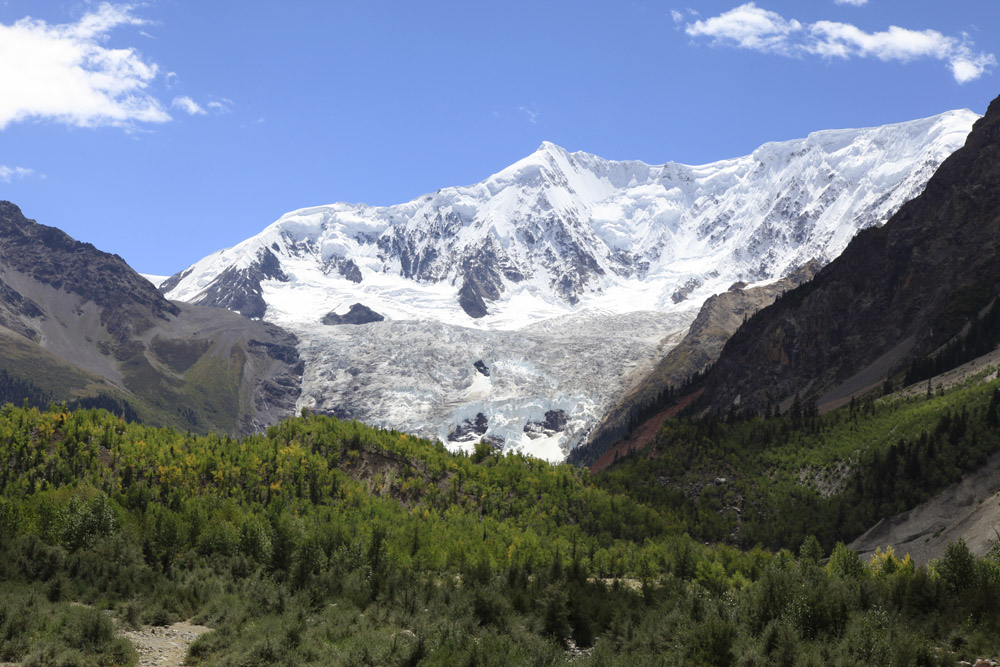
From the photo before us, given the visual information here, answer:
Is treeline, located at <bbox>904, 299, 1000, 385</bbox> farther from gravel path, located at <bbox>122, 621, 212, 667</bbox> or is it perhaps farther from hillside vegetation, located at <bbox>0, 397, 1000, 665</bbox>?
gravel path, located at <bbox>122, 621, 212, 667</bbox>

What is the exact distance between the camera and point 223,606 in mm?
61500

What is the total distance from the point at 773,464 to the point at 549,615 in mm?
90516

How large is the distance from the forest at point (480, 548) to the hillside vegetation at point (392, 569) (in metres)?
0.24

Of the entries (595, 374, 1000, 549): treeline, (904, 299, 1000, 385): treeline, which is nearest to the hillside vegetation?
(595, 374, 1000, 549): treeline

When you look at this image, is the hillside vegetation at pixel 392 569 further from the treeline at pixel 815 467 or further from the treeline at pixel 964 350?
the treeline at pixel 964 350

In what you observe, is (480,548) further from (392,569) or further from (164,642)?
(164,642)

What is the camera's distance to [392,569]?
78.6 meters

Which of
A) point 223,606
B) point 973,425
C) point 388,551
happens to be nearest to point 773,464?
point 973,425

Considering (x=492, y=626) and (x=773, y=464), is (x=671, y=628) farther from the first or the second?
(x=773, y=464)

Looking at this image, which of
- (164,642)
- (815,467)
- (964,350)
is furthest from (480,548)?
(964,350)

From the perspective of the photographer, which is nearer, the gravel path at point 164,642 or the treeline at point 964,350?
the gravel path at point 164,642

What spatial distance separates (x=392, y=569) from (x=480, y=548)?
607 inches

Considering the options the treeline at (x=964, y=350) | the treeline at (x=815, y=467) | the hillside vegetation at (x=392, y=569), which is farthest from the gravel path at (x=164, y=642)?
the treeline at (x=964, y=350)

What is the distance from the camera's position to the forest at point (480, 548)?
48.7m
